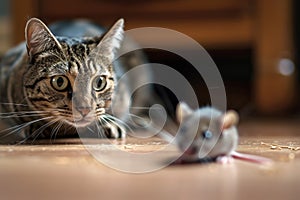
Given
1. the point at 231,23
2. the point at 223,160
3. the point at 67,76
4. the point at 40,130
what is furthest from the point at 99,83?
the point at 231,23

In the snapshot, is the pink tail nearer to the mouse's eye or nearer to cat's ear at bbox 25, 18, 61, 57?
the mouse's eye

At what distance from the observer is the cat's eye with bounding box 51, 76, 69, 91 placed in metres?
1.40

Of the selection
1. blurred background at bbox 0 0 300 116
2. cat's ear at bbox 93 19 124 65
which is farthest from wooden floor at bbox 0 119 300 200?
blurred background at bbox 0 0 300 116

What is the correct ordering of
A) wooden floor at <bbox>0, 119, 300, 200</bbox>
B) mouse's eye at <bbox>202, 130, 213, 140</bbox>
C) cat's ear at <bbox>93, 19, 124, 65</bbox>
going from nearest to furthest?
wooden floor at <bbox>0, 119, 300, 200</bbox> → mouse's eye at <bbox>202, 130, 213, 140</bbox> → cat's ear at <bbox>93, 19, 124, 65</bbox>

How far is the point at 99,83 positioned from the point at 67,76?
0.31 ft

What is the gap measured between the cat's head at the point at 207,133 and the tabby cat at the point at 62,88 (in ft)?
1.07

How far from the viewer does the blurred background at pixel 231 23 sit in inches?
95.2

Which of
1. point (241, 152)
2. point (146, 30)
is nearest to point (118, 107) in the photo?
point (241, 152)

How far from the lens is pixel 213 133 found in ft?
3.66

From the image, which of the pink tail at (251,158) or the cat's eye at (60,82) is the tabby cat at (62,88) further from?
the pink tail at (251,158)

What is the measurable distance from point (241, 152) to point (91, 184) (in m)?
0.40

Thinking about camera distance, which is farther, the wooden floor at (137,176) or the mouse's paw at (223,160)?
the mouse's paw at (223,160)

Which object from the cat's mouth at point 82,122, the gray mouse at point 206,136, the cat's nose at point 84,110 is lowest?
the gray mouse at point 206,136

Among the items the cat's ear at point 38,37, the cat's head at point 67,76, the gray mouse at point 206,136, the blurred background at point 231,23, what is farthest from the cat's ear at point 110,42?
the blurred background at point 231,23
